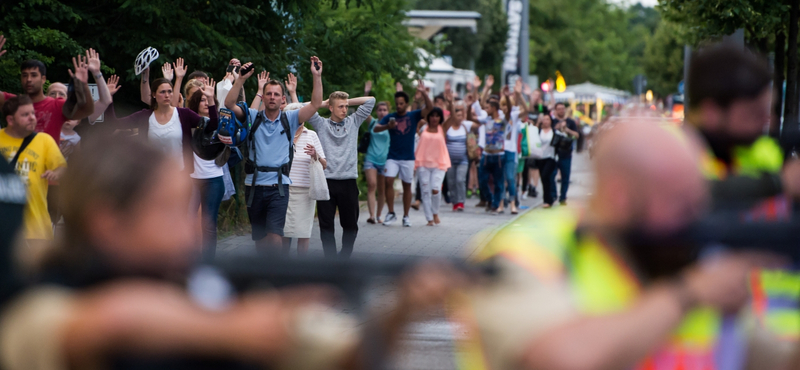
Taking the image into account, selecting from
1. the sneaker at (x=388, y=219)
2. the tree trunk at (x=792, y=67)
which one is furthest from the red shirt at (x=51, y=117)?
the tree trunk at (x=792, y=67)

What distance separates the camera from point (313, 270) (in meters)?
1.79

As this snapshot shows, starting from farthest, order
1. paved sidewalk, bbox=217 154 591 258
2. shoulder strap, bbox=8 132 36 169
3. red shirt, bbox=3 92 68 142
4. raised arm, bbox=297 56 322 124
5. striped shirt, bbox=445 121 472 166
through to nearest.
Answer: striped shirt, bbox=445 121 472 166, paved sidewalk, bbox=217 154 591 258, raised arm, bbox=297 56 322 124, red shirt, bbox=3 92 68 142, shoulder strap, bbox=8 132 36 169

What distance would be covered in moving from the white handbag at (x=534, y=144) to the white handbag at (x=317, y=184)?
805 cm

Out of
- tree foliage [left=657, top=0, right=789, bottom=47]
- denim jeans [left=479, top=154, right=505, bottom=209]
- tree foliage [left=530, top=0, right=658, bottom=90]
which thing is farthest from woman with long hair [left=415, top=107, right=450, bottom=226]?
tree foliage [left=530, top=0, right=658, bottom=90]

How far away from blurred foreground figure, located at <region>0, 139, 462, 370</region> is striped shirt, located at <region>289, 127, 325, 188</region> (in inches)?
257

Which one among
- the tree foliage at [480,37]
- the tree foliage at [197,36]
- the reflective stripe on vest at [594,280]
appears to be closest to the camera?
the reflective stripe on vest at [594,280]

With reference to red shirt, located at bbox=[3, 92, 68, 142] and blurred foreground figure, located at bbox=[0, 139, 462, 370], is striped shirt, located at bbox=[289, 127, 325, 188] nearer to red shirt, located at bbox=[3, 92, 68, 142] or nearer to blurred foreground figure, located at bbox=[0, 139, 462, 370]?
red shirt, located at bbox=[3, 92, 68, 142]

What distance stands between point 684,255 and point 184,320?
98 centimetres

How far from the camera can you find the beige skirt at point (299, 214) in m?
8.31

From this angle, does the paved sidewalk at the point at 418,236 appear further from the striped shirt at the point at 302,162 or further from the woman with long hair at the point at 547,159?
the striped shirt at the point at 302,162

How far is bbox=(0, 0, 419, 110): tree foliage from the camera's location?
10.8m

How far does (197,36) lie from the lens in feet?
37.7

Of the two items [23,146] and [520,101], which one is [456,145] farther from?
[23,146]

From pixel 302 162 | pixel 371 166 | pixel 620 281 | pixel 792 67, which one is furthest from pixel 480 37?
pixel 620 281
